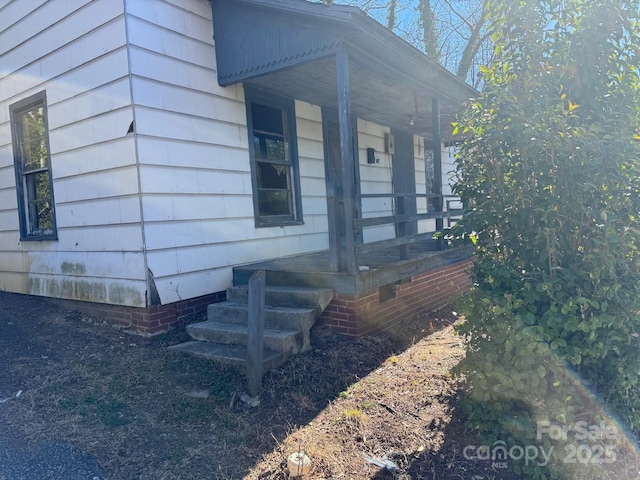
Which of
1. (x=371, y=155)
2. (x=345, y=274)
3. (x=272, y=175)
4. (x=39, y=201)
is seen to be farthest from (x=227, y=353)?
(x=371, y=155)

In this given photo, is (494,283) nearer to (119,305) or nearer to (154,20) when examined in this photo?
(119,305)

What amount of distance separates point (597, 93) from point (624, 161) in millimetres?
527

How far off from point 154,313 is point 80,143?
2105 millimetres

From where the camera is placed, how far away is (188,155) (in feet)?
15.9

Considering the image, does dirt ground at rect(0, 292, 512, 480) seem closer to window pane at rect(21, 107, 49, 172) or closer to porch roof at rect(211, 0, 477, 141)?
window pane at rect(21, 107, 49, 172)

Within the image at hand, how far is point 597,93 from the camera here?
282 cm

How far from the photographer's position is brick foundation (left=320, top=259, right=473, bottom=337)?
4383 mm

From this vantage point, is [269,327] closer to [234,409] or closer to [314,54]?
[234,409]

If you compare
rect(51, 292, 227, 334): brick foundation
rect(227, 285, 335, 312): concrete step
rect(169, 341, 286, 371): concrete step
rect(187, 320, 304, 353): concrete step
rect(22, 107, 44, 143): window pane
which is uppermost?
rect(22, 107, 44, 143): window pane

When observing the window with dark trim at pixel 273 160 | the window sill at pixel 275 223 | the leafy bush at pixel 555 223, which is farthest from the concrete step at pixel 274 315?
the leafy bush at pixel 555 223

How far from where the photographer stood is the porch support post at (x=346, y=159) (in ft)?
13.9

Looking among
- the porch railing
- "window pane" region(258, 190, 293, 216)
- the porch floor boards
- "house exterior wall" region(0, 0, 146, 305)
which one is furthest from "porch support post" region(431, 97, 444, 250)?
"house exterior wall" region(0, 0, 146, 305)

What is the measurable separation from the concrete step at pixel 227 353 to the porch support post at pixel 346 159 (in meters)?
1.09

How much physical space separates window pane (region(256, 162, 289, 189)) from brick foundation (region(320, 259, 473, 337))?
211 centimetres
